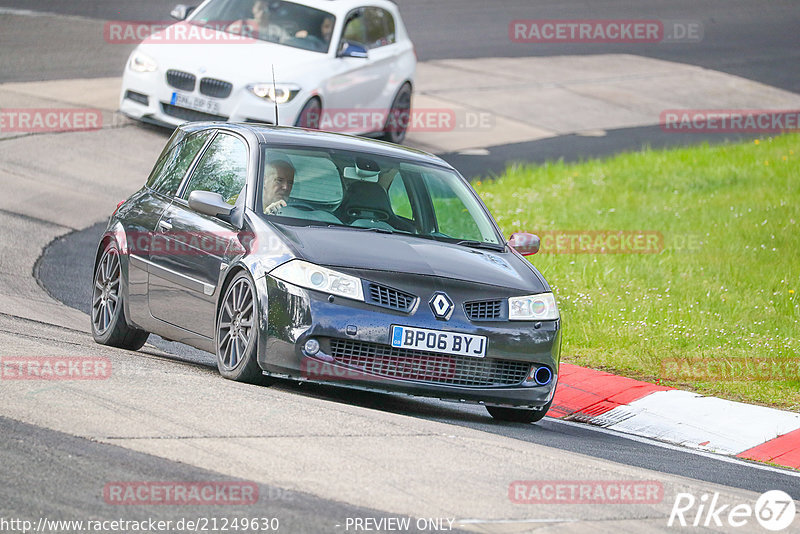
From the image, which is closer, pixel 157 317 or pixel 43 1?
pixel 157 317

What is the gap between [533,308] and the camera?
26.6 ft

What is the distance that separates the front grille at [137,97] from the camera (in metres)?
17.1

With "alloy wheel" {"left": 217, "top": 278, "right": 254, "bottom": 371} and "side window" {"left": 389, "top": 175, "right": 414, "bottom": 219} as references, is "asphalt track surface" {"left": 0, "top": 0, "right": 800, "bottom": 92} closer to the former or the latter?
"side window" {"left": 389, "top": 175, "right": 414, "bottom": 219}

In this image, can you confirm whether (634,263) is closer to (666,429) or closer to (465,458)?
(666,429)

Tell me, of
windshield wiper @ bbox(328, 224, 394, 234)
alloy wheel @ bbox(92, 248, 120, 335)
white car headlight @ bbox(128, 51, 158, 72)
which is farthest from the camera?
white car headlight @ bbox(128, 51, 158, 72)

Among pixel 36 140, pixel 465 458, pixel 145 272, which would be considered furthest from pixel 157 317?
pixel 36 140

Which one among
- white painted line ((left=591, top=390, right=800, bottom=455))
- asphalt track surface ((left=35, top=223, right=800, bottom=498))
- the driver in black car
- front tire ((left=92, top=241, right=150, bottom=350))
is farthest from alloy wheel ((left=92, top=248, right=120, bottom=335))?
white painted line ((left=591, top=390, right=800, bottom=455))

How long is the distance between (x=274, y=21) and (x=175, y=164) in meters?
8.43

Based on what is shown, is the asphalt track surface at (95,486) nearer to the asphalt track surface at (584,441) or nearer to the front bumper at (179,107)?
the asphalt track surface at (584,441)

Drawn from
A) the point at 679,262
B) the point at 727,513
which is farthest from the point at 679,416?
the point at 679,262

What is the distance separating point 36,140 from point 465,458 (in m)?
11.6

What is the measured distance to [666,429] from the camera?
9281mm

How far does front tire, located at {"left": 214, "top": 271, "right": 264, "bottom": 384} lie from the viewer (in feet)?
25.6

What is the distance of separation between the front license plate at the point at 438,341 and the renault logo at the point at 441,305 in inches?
3.8
